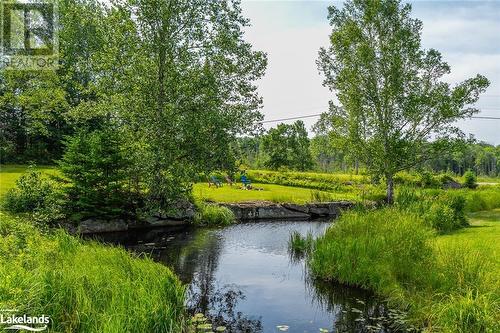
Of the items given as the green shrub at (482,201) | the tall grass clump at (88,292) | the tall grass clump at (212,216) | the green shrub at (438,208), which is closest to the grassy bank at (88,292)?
the tall grass clump at (88,292)

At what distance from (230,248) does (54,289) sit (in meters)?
8.53

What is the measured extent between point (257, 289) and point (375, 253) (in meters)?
3.03

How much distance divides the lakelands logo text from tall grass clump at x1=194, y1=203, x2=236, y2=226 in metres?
13.4

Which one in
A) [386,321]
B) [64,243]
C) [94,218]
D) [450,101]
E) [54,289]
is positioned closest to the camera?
[54,289]

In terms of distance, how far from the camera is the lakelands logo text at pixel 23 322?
202 inches

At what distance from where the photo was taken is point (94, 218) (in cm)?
1661

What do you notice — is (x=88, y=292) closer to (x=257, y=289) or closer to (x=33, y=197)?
(x=257, y=289)

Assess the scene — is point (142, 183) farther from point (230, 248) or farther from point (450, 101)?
point (450, 101)

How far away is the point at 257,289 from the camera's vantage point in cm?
980

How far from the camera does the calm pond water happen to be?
7715 mm

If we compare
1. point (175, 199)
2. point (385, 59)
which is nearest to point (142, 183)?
point (175, 199)

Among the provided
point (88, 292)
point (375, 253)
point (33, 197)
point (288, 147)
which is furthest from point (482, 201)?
point (288, 147)

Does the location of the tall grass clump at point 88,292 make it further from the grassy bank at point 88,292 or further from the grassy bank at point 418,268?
the grassy bank at point 418,268

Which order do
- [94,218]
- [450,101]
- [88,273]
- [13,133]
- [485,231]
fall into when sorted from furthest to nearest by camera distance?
1. [13,133]
2. [450,101]
3. [94,218]
4. [485,231]
5. [88,273]
